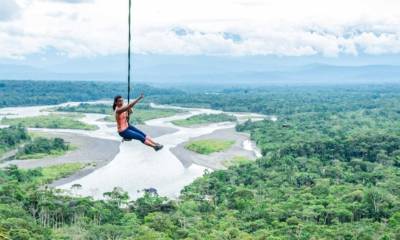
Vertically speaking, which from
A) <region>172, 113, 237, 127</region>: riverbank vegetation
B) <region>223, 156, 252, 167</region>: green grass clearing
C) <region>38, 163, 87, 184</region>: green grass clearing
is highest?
<region>172, 113, 237, 127</region>: riverbank vegetation

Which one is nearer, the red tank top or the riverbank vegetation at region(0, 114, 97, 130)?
the red tank top

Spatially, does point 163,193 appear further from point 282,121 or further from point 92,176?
point 282,121

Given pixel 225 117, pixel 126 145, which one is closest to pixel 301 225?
pixel 126 145

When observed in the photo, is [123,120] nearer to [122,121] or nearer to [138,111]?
[122,121]

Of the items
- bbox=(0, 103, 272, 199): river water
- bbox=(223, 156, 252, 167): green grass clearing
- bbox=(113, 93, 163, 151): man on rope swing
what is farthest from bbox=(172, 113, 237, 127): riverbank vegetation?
bbox=(113, 93, 163, 151): man on rope swing

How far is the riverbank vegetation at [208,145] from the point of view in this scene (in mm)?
68000

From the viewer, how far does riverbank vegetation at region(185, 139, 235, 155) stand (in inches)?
2677

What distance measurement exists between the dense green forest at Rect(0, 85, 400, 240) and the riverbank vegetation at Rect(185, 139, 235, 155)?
9.72m

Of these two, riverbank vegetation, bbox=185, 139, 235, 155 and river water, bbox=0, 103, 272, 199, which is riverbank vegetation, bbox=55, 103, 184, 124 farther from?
riverbank vegetation, bbox=185, 139, 235, 155

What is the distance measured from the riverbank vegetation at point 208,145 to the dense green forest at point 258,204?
31.9ft

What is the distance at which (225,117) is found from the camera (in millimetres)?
108375

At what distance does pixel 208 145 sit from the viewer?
70375 mm

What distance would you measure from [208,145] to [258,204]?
31.3m

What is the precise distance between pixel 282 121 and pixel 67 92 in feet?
315
